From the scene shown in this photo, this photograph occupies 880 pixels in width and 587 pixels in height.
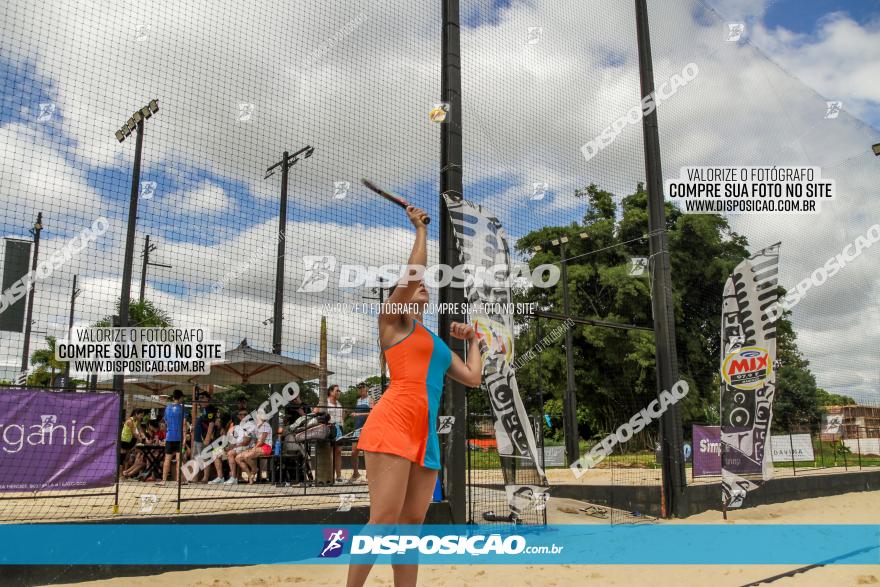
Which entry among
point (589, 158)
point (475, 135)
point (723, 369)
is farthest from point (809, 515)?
point (475, 135)

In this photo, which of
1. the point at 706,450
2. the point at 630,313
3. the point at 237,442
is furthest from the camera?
the point at 630,313

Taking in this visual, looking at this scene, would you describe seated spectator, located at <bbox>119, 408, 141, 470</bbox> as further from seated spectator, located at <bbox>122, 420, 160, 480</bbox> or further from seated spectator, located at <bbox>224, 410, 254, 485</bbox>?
seated spectator, located at <bbox>224, 410, 254, 485</bbox>

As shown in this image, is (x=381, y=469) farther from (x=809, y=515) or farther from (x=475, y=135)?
(x=809, y=515)

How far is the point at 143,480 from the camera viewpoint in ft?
33.8

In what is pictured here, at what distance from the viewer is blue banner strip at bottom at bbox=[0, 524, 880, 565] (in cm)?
425

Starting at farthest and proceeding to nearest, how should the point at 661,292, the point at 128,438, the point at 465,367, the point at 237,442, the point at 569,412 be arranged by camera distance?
the point at 569,412, the point at 128,438, the point at 237,442, the point at 661,292, the point at 465,367

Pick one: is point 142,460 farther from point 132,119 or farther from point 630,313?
point 630,313

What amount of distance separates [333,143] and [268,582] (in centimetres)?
385

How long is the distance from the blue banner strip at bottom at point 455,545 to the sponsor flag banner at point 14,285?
8.69 ft

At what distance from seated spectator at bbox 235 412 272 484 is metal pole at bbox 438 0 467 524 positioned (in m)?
3.62

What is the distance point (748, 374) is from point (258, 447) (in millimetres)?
6416

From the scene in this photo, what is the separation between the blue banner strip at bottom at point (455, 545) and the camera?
13.9ft

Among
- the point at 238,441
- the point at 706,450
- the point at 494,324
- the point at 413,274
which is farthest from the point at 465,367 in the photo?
the point at 706,450

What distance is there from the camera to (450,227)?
6348 mm
